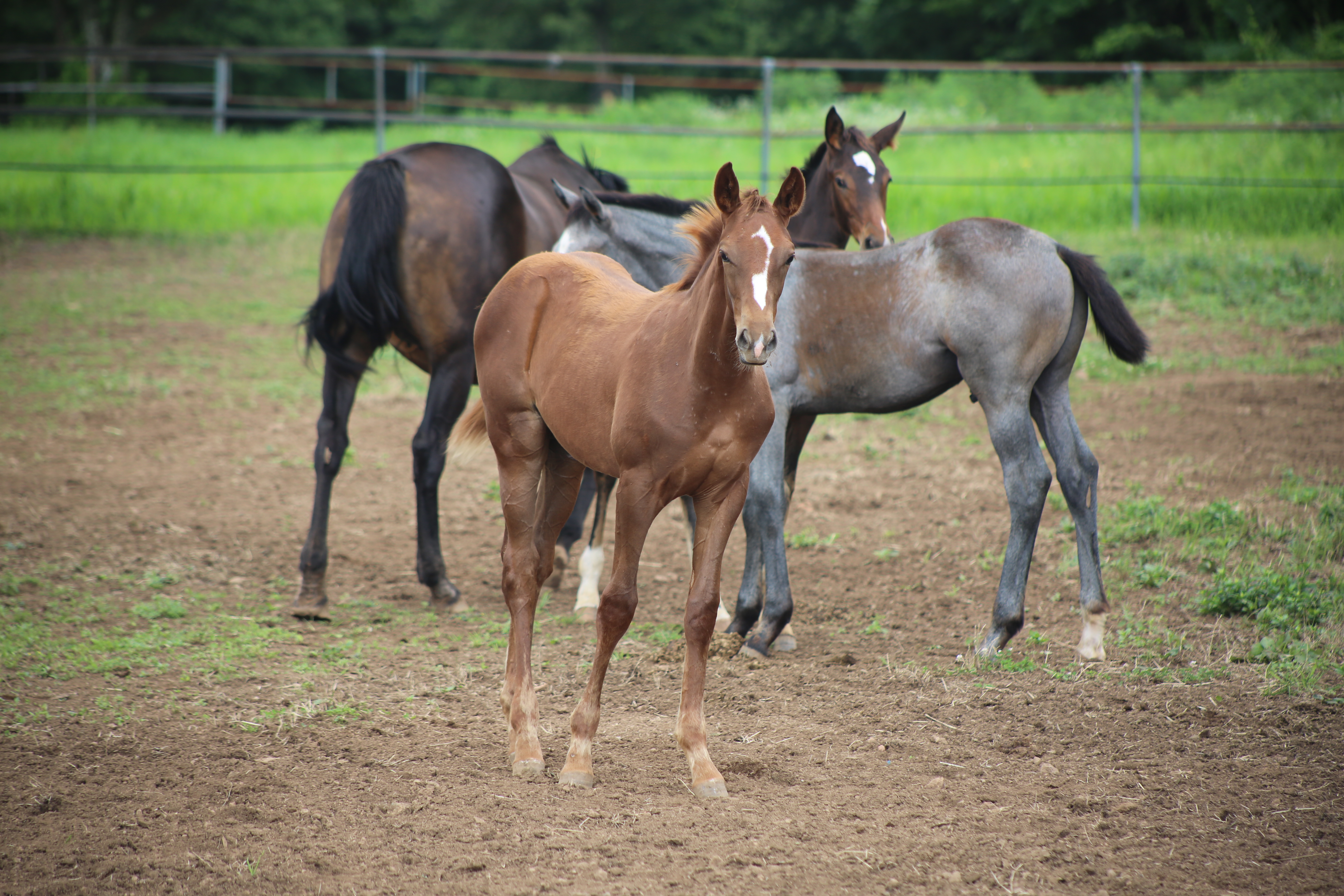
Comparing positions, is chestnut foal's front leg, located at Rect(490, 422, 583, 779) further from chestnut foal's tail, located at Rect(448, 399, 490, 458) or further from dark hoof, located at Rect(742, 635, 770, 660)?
dark hoof, located at Rect(742, 635, 770, 660)

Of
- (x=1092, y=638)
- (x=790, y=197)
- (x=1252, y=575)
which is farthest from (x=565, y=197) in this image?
(x=1252, y=575)

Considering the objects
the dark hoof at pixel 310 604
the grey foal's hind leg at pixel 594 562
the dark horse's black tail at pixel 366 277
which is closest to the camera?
the dark hoof at pixel 310 604

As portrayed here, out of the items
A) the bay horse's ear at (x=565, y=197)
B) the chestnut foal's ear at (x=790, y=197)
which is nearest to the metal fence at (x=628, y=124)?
the bay horse's ear at (x=565, y=197)

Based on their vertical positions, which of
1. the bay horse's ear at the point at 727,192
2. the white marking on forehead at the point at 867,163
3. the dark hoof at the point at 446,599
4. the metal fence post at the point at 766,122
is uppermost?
the metal fence post at the point at 766,122

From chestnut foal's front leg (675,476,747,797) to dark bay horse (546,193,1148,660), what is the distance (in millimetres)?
1350

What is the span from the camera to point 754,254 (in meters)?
2.98

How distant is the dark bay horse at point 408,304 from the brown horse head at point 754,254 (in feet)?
8.30

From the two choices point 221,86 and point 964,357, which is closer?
point 964,357

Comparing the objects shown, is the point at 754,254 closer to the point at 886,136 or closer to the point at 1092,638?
the point at 1092,638

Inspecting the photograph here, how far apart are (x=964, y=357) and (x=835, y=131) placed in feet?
6.58

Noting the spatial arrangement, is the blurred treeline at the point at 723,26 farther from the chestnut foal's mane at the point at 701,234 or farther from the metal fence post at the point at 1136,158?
the chestnut foal's mane at the point at 701,234

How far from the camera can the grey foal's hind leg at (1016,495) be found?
447 cm

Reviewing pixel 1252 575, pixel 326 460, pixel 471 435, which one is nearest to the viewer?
pixel 471 435

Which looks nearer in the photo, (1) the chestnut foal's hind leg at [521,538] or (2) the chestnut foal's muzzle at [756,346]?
(2) the chestnut foal's muzzle at [756,346]
